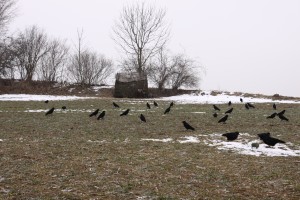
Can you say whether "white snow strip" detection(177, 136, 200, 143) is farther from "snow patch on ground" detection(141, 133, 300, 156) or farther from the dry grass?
the dry grass

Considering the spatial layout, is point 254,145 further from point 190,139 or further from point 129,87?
point 129,87

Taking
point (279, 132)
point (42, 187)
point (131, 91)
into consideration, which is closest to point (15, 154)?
point (42, 187)

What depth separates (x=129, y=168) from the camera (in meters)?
8.14

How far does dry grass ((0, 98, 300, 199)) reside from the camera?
6426 mm

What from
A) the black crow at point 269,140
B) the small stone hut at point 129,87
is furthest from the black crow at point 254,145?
the small stone hut at point 129,87

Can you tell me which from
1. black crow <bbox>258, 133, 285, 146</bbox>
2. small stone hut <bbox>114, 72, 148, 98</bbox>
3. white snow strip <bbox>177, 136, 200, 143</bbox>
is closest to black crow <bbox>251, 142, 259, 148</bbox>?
black crow <bbox>258, 133, 285, 146</bbox>

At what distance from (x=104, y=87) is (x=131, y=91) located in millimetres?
9822

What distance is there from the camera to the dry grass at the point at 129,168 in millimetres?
6426

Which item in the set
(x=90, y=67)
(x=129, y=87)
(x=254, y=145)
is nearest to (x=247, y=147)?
(x=254, y=145)

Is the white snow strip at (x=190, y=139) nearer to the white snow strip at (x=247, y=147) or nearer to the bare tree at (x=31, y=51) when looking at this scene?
the white snow strip at (x=247, y=147)

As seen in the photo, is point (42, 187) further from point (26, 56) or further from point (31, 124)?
point (26, 56)

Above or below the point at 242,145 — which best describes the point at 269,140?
above

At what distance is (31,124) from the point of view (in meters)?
15.6

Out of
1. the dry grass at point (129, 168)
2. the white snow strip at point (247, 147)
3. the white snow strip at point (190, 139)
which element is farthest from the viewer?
the white snow strip at point (190, 139)
